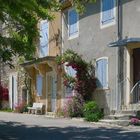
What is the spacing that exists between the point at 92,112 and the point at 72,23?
23.0ft

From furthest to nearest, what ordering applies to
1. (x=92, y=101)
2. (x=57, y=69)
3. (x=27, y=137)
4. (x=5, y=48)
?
(x=57, y=69) → (x=92, y=101) → (x=27, y=137) → (x=5, y=48)

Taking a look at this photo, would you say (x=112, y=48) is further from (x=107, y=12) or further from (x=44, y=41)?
(x=44, y=41)

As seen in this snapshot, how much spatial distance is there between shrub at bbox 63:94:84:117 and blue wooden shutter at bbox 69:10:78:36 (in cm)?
412

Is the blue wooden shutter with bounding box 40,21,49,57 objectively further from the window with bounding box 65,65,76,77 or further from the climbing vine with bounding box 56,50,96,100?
the climbing vine with bounding box 56,50,96,100

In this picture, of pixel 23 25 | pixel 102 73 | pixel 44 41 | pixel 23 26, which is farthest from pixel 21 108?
pixel 23 25

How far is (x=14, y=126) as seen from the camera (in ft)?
69.7

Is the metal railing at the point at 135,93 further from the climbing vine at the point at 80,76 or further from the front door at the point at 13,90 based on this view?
the front door at the point at 13,90

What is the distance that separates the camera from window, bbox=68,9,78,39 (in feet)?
91.3

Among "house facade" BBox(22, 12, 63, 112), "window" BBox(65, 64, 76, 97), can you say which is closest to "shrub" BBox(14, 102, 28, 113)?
"house facade" BBox(22, 12, 63, 112)

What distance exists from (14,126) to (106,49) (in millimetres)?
6096

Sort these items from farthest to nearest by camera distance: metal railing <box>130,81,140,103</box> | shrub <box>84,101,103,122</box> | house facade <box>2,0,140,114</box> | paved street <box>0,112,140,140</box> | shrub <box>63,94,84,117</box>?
shrub <box>63,94,84,117</box> → house facade <box>2,0,140,114</box> → shrub <box>84,101,103,122</box> → metal railing <box>130,81,140,103</box> → paved street <box>0,112,140,140</box>

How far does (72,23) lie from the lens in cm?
2842

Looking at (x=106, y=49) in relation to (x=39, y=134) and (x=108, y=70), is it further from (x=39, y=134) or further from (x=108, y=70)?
(x=39, y=134)

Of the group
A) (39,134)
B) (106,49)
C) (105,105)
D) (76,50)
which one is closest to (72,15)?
(76,50)
